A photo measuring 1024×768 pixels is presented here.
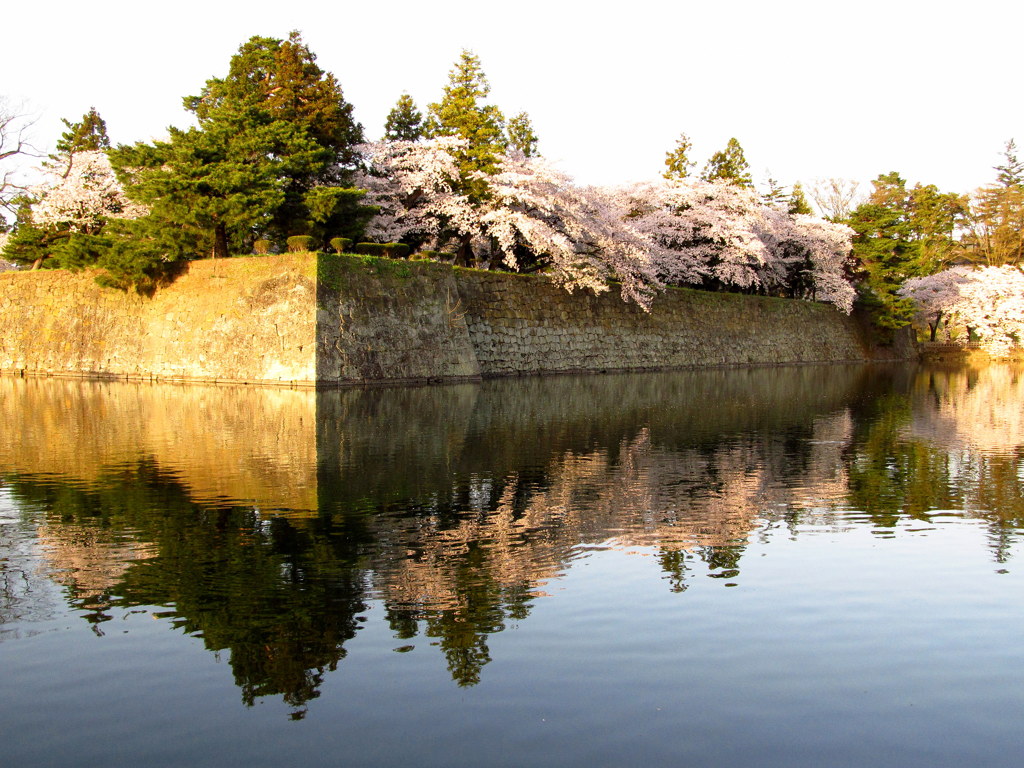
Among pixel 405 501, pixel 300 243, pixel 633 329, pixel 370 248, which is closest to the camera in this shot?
pixel 405 501

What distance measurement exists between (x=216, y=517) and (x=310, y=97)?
22.7 m

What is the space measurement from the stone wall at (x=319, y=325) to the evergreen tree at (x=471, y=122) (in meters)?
3.34

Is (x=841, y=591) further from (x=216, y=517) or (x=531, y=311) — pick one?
(x=531, y=311)

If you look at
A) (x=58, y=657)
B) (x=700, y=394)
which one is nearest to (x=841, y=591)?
(x=58, y=657)

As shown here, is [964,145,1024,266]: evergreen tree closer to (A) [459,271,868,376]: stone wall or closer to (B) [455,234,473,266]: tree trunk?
(A) [459,271,868,376]: stone wall

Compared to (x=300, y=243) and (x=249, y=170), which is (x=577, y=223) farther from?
(x=249, y=170)

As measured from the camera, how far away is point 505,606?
4754mm

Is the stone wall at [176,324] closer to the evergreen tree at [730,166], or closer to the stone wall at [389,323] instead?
the stone wall at [389,323]

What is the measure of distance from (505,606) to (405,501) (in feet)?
9.79

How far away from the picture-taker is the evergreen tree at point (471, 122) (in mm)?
27234

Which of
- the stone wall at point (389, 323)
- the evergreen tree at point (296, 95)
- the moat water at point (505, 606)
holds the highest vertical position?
the evergreen tree at point (296, 95)

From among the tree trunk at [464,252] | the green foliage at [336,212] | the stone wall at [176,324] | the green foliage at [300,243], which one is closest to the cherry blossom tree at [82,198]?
the stone wall at [176,324]

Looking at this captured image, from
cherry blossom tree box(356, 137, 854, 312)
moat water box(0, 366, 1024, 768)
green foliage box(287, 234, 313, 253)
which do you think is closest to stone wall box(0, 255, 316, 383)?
green foliage box(287, 234, 313, 253)

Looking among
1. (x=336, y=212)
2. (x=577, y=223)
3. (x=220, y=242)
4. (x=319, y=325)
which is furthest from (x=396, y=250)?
(x=319, y=325)
